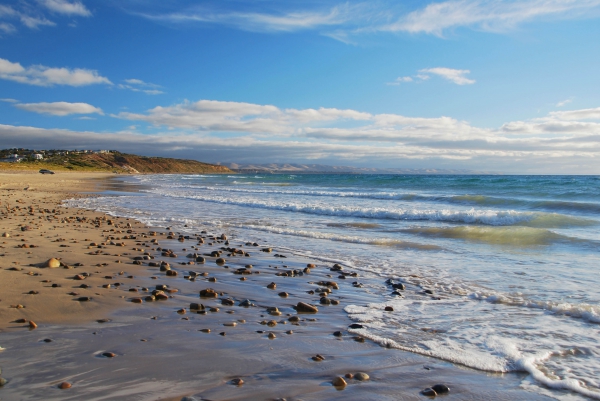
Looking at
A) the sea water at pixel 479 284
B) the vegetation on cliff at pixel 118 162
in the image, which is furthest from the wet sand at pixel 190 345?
the vegetation on cliff at pixel 118 162

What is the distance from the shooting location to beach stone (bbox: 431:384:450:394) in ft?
10.4

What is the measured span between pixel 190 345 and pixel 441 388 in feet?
7.19

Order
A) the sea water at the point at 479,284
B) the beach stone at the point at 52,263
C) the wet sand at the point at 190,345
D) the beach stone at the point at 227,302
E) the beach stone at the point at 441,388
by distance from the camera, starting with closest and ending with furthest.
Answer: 1. the wet sand at the point at 190,345
2. the beach stone at the point at 441,388
3. the sea water at the point at 479,284
4. the beach stone at the point at 227,302
5. the beach stone at the point at 52,263

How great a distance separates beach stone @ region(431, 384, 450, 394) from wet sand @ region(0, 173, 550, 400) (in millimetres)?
40

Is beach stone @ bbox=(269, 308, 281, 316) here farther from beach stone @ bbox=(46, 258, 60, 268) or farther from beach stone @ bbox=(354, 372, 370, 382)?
beach stone @ bbox=(46, 258, 60, 268)

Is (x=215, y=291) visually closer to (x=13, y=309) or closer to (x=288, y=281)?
(x=288, y=281)

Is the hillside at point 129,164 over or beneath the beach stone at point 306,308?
over

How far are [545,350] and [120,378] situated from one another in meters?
3.80

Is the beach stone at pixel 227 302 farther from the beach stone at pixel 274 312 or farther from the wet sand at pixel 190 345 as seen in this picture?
the beach stone at pixel 274 312

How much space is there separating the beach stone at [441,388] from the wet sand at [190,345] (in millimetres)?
40

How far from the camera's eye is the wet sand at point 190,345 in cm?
306

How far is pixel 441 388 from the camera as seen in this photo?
3.19 metres

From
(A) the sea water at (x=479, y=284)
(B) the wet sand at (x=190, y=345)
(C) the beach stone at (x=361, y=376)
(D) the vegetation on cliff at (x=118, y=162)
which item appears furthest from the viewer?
(D) the vegetation on cliff at (x=118, y=162)

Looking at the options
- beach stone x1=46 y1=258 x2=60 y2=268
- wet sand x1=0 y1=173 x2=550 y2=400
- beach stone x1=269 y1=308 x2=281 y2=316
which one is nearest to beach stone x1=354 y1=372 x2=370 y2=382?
wet sand x1=0 y1=173 x2=550 y2=400
